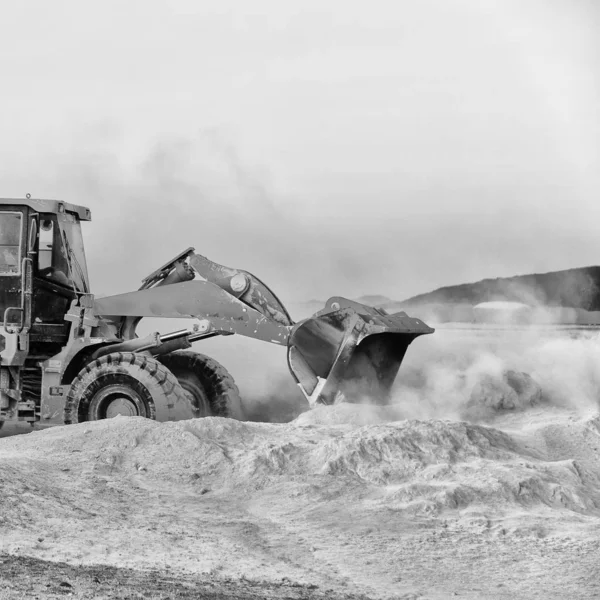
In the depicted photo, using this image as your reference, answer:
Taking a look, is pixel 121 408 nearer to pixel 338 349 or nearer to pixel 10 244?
pixel 10 244

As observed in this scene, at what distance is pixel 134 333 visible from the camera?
48.8 ft

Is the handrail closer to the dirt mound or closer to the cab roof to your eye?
the cab roof

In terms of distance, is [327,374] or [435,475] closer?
[435,475]

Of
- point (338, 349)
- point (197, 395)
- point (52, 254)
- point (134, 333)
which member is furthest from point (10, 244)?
point (338, 349)

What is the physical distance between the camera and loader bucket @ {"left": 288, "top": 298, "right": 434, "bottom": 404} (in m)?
13.0

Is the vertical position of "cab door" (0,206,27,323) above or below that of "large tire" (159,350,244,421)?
above

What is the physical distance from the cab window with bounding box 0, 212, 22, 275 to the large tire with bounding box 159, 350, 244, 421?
2386 millimetres

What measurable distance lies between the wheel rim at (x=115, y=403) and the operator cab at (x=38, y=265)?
1343 millimetres

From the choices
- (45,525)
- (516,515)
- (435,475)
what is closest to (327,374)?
(435,475)

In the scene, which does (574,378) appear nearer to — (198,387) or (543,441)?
(543,441)

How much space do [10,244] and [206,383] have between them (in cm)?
317

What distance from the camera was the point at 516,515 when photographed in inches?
377

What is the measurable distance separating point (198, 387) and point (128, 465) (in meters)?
4.21

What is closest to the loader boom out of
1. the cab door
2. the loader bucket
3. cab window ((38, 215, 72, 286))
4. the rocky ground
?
the loader bucket
